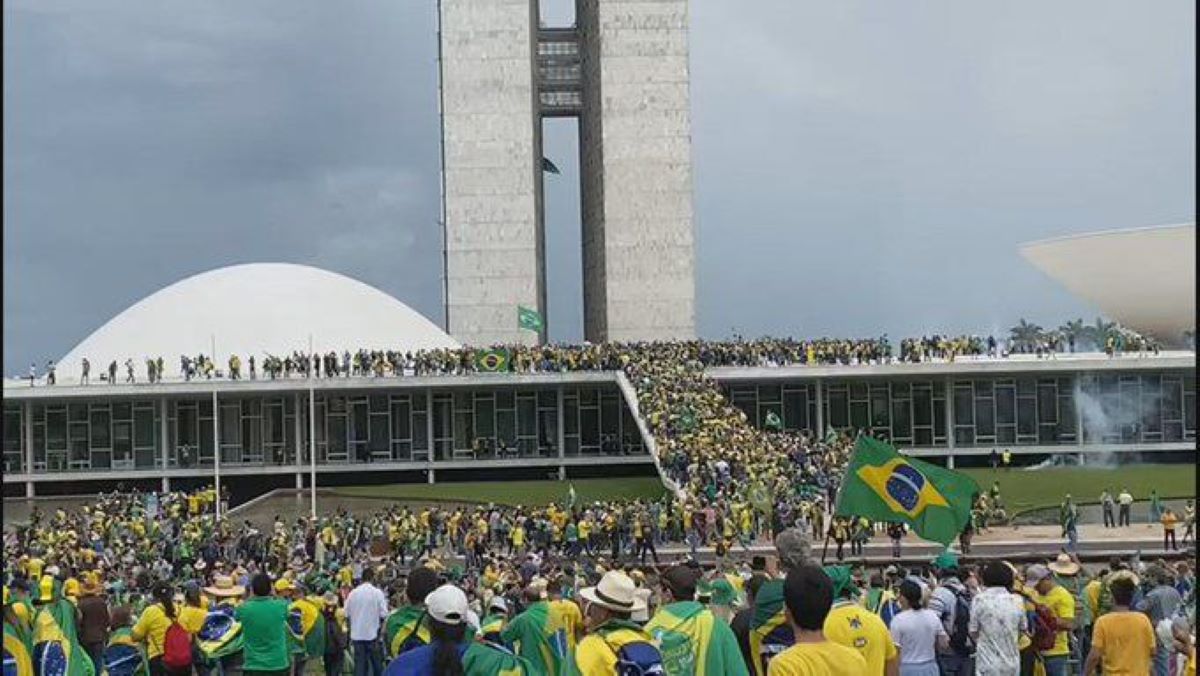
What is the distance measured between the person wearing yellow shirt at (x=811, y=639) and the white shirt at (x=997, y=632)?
12.6 feet

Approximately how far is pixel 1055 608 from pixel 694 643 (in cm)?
501

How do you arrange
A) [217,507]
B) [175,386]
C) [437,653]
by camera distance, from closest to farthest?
[437,653] → [217,507] → [175,386]

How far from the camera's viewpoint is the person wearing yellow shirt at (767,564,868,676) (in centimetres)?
539

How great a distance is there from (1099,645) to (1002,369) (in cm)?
4400

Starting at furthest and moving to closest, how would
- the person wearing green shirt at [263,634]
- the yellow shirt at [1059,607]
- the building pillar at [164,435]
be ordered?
the building pillar at [164,435], the person wearing green shirt at [263,634], the yellow shirt at [1059,607]

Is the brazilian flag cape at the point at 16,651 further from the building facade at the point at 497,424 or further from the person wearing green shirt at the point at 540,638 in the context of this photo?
the building facade at the point at 497,424

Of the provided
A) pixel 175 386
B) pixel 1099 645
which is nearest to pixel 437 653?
pixel 1099 645

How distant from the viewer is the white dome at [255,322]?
6269 cm

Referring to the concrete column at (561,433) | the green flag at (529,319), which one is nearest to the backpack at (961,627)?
the concrete column at (561,433)

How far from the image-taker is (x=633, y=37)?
69750mm

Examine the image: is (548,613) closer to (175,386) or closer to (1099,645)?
(1099,645)

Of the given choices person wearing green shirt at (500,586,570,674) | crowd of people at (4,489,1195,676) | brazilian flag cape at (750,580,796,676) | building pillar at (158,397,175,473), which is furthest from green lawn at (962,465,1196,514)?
brazilian flag cape at (750,580,796,676)

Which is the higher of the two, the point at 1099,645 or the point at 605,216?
the point at 605,216

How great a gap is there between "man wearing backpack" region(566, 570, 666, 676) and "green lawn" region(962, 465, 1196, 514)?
1143 inches
